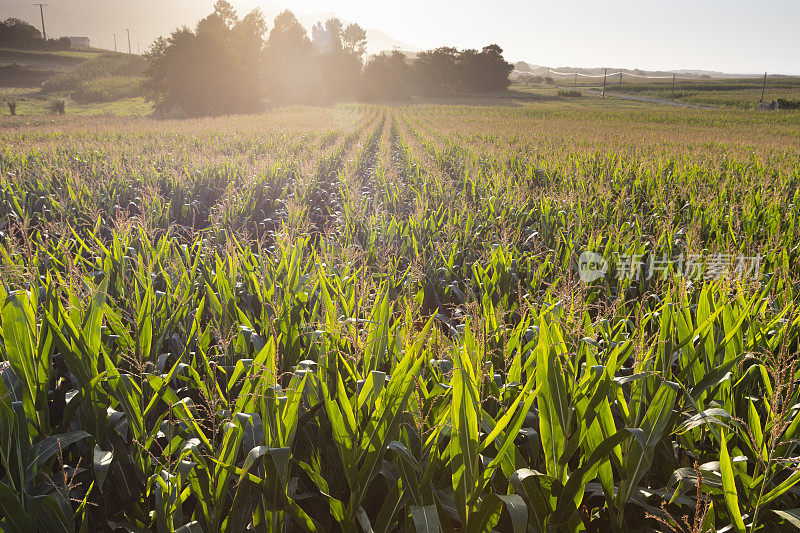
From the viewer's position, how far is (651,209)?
284 inches

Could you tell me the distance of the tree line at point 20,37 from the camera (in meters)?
73.6

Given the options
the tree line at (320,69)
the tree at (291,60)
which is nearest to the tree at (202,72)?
the tree line at (320,69)

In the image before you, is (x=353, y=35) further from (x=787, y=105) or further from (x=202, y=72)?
(x=787, y=105)

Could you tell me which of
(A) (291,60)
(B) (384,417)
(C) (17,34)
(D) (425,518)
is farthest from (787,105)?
(C) (17,34)

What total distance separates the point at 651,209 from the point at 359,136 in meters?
16.9

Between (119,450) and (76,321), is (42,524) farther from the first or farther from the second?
(76,321)

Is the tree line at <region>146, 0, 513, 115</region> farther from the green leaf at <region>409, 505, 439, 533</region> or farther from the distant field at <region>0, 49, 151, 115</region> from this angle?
the green leaf at <region>409, 505, 439, 533</region>

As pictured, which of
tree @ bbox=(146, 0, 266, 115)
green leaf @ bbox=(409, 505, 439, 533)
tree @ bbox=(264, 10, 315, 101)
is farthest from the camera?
tree @ bbox=(264, 10, 315, 101)

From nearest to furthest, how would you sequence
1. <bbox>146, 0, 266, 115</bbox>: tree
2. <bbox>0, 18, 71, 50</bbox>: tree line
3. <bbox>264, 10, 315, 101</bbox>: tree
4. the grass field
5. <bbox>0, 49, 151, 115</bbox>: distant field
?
the grass field → <bbox>146, 0, 266, 115</bbox>: tree → <bbox>0, 49, 151, 115</bbox>: distant field → <bbox>264, 10, 315, 101</bbox>: tree → <bbox>0, 18, 71, 50</bbox>: tree line

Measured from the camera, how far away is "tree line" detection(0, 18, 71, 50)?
73.6 meters

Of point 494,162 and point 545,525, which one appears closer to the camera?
point 545,525

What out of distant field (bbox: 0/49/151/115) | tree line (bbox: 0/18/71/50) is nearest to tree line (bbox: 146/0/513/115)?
distant field (bbox: 0/49/151/115)

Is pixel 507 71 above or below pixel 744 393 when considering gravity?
above

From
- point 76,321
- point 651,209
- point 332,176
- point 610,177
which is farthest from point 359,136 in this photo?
point 76,321
